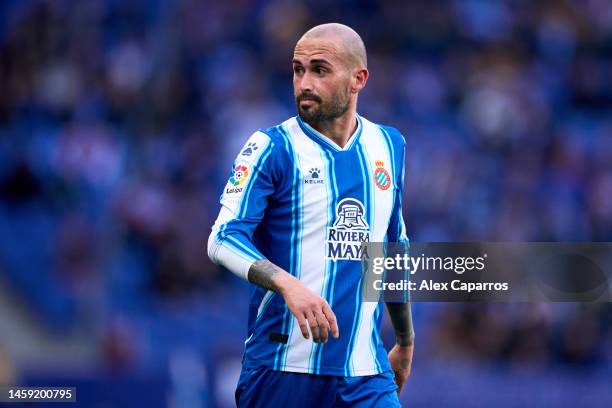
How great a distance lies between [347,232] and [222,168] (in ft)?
24.9

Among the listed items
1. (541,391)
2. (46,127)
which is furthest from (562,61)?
(46,127)

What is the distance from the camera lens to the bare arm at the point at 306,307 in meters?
4.29

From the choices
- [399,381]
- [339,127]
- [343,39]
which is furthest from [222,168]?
[343,39]

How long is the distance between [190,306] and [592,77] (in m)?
6.06

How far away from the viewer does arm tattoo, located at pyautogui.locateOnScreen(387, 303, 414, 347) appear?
5.34 meters

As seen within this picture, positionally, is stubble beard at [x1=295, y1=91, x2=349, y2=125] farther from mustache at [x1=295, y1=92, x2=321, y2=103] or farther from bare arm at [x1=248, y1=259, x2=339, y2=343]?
bare arm at [x1=248, y1=259, x2=339, y2=343]

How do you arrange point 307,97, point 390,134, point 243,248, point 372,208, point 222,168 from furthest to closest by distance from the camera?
point 222,168 → point 390,134 → point 372,208 → point 307,97 → point 243,248

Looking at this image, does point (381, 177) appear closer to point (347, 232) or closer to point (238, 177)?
point (347, 232)

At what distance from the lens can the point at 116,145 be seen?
12.9 m

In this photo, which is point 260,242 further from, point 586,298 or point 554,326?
point 554,326

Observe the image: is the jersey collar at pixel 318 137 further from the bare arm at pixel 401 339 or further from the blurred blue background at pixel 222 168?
the blurred blue background at pixel 222 168

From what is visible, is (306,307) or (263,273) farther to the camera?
(263,273)

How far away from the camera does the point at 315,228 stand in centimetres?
494

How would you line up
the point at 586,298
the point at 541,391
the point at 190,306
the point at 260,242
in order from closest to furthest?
the point at 260,242, the point at 586,298, the point at 541,391, the point at 190,306
